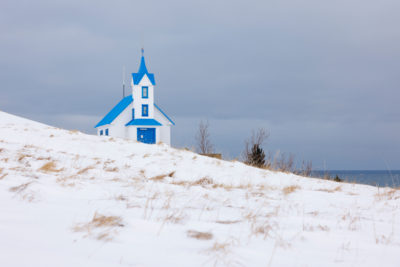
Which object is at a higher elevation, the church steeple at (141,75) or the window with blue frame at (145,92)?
the church steeple at (141,75)

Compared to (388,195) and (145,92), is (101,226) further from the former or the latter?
(145,92)

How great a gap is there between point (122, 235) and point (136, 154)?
7.23 metres

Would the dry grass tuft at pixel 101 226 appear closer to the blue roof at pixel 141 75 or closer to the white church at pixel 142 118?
the white church at pixel 142 118

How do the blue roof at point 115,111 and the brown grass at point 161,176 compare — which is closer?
the brown grass at point 161,176

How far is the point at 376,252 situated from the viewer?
2748 millimetres

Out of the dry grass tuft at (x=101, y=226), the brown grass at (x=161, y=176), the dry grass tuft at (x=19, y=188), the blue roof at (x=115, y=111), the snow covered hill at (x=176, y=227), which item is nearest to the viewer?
the snow covered hill at (x=176, y=227)

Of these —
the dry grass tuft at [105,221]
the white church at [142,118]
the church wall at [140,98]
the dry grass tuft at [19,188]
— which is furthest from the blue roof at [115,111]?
the dry grass tuft at [105,221]

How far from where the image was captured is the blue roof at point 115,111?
1323 inches

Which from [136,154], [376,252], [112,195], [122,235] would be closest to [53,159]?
[136,154]

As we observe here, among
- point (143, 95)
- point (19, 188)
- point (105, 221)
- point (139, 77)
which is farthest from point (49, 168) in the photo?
point (139, 77)

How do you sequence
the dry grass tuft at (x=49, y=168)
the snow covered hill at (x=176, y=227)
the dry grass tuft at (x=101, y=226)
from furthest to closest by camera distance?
the dry grass tuft at (x=49, y=168) < the dry grass tuft at (x=101, y=226) < the snow covered hill at (x=176, y=227)

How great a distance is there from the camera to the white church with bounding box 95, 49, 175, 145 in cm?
3219

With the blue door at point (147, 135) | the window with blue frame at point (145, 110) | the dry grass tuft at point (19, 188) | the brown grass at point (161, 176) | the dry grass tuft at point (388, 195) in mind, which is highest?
the window with blue frame at point (145, 110)

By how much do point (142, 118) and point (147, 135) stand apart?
1.58m
